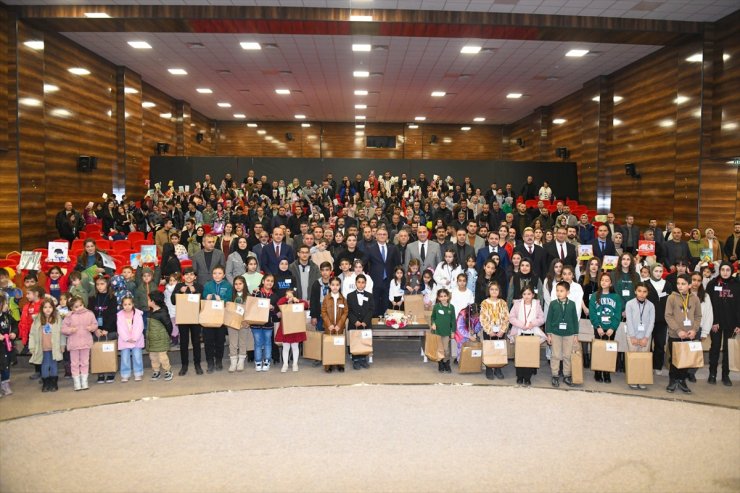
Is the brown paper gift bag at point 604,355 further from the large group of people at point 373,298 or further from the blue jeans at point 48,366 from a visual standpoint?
Answer: the blue jeans at point 48,366

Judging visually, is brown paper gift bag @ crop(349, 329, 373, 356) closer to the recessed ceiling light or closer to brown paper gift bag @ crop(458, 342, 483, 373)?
brown paper gift bag @ crop(458, 342, 483, 373)

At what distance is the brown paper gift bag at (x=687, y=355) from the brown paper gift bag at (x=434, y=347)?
3.18 metres

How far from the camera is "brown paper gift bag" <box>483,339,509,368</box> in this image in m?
8.34

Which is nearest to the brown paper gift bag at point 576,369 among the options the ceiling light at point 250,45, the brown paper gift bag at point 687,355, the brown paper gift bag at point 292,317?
the brown paper gift bag at point 687,355

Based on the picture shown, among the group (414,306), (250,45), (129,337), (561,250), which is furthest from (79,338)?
(250,45)

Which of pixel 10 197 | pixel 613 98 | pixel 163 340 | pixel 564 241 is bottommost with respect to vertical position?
pixel 163 340

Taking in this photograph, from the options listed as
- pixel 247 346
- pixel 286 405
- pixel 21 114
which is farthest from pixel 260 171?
pixel 286 405

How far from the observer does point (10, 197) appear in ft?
43.5

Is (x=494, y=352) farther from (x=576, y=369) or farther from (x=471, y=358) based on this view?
(x=576, y=369)

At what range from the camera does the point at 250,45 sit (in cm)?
1600

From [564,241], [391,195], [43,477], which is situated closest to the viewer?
[43,477]

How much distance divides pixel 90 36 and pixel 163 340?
10679 mm

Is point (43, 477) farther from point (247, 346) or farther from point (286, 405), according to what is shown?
point (247, 346)

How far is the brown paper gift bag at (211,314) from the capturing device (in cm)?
851
